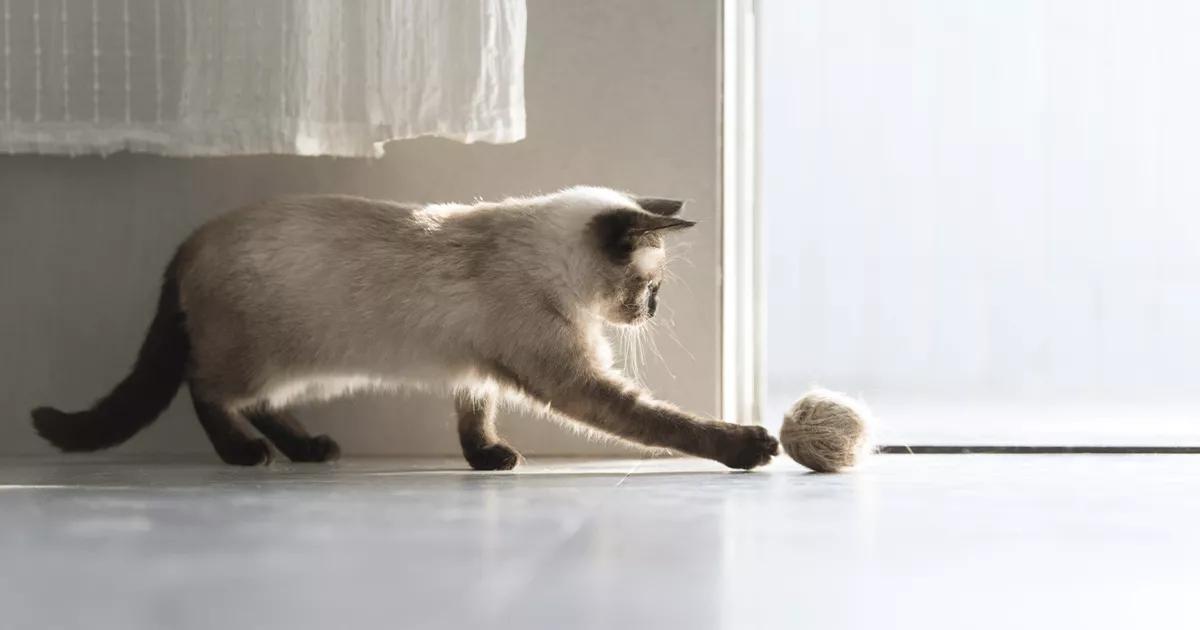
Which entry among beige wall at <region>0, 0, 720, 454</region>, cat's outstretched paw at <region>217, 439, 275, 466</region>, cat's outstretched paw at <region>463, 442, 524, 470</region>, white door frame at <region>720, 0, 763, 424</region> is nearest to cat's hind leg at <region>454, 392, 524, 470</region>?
cat's outstretched paw at <region>463, 442, 524, 470</region>

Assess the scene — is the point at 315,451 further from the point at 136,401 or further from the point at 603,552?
the point at 603,552

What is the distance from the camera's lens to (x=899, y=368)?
2992 millimetres

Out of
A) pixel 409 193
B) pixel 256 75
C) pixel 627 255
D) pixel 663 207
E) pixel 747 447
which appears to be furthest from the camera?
pixel 409 193

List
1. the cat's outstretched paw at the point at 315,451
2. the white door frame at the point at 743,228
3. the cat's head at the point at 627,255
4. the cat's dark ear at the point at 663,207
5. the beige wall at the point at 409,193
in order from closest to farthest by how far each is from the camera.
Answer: the cat's head at the point at 627,255 < the cat's dark ear at the point at 663,207 < the cat's outstretched paw at the point at 315,451 < the beige wall at the point at 409,193 < the white door frame at the point at 743,228

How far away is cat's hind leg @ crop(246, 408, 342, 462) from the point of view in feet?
8.60

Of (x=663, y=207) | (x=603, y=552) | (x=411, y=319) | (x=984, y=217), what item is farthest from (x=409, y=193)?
(x=603, y=552)

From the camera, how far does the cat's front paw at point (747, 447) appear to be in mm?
2186

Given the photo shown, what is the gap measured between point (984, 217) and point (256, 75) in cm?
169

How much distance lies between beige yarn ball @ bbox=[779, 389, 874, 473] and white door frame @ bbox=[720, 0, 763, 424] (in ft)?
1.99

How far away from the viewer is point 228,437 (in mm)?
2488

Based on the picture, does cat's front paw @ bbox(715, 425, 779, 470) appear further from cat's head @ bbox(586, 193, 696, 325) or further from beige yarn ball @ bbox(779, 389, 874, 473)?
cat's head @ bbox(586, 193, 696, 325)

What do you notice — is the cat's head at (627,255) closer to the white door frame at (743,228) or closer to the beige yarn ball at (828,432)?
the beige yarn ball at (828,432)

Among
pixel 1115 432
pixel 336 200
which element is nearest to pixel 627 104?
pixel 336 200

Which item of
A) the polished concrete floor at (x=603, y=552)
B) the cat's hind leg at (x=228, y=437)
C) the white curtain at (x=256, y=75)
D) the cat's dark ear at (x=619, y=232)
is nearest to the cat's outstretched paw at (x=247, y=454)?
the cat's hind leg at (x=228, y=437)
